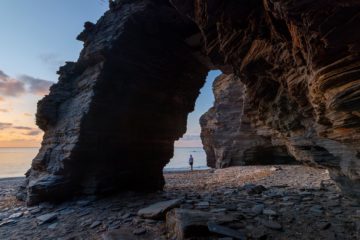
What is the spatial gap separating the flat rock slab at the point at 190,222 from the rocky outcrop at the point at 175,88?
3913 millimetres

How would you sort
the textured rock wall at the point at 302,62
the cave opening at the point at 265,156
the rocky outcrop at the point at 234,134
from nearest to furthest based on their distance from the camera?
1. the textured rock wall at the point at 302,62
2. the cave opening at the point at 265,156
3. the rocky outcrop at the point at 234,134

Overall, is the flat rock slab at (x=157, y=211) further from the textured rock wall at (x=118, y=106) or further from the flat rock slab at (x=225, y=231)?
the textured rock wall at (x=118, y=106)

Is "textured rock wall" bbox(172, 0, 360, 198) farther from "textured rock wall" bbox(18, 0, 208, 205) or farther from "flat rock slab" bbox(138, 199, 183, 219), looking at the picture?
"flat rock slab" bbox(138, 199, 183, 219)

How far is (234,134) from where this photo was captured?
108ft

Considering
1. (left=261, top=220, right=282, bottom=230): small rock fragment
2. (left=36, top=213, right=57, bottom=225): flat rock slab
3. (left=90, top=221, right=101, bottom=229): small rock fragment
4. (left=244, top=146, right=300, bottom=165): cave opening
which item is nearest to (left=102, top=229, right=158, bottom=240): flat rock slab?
(left=90, top=221, right=101, bottom=229): small rock fragment

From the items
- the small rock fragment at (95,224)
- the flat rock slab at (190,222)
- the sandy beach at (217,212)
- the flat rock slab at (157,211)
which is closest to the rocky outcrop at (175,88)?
the sandy beach at (217,212)

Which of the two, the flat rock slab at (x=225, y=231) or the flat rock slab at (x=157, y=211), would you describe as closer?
the flat rock slab at (x=225, y=231)

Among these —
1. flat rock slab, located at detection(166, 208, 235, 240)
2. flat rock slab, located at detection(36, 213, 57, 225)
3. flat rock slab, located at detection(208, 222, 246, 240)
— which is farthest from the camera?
flat rock slab, located at detection(36, 213, 57, 225)

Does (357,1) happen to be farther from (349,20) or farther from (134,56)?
(134,56)

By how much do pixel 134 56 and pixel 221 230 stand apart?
10421 mm

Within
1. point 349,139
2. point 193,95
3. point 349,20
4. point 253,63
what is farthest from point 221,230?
point 193,95

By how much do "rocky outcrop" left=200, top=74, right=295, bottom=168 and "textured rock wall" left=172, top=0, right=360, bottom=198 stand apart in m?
17.4

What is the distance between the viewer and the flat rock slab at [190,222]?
18.4ft

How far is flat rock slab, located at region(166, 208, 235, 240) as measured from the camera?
5.61 meters
